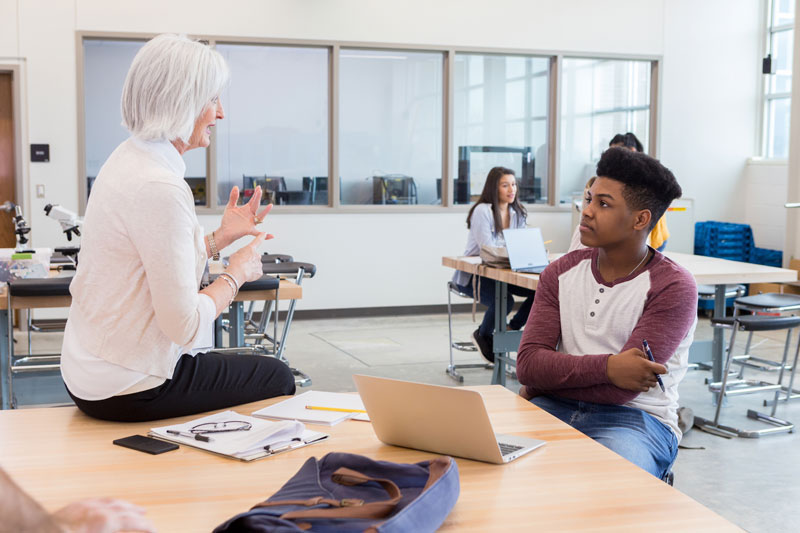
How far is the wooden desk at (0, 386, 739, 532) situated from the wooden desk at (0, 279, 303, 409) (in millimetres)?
1694

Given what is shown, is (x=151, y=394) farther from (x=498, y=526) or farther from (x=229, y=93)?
(x=229, y=93)

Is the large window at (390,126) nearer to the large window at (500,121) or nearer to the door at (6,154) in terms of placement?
the large window at (500,121)

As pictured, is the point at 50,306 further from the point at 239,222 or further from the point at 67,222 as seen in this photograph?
the point at 239,222

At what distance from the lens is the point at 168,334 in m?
1.95

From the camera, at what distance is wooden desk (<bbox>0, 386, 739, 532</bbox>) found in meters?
1.32

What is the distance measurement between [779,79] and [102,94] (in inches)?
253

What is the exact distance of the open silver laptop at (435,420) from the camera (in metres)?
1.50

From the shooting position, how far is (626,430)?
2004 mm

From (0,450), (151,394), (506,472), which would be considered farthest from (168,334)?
(506,472)

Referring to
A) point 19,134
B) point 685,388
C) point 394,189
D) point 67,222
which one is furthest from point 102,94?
point 685,388

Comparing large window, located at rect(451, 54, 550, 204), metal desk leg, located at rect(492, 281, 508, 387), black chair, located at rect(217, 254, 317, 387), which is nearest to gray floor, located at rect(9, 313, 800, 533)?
metal desk leg, located at rect(492, 281, 508, 387)

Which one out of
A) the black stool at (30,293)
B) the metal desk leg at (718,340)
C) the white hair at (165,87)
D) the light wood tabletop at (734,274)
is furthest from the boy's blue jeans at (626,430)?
the metal desk leg at (718,340)

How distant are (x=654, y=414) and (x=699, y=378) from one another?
3.69 meters

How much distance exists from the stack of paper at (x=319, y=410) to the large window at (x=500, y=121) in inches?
240
